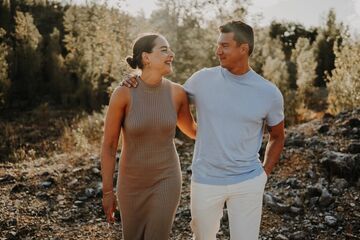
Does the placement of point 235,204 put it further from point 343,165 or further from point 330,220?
point 343,165

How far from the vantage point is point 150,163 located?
303 centimetres

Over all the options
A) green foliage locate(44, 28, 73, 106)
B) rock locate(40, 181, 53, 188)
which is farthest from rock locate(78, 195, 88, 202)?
green foliage locate(44, 28, 73, 106)

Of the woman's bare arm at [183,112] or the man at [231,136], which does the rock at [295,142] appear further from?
the man at [231,136]

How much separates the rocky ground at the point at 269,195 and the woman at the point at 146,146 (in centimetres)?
207

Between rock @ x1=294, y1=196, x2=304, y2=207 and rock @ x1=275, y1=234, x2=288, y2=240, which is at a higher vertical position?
rock @ x1=294, y1=196, x2=304, y2=207

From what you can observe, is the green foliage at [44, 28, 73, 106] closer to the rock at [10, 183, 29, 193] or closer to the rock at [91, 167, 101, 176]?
the rock at [91, 167, 101, 176]

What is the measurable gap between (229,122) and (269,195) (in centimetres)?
300

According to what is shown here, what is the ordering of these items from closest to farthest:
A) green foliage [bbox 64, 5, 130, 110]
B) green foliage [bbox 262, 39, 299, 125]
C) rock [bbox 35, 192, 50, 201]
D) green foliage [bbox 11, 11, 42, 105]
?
1. rock [bbox 35, 192, 50, 201]
2. green foliage [bbox 262, 39, 299, 125]
3. green foliage [bbox 64, 5, 130, 110]
4. green foliage [bbox 11, 11, 42, 105]

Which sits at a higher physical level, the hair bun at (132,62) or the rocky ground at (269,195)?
the hair bun at (132,62)

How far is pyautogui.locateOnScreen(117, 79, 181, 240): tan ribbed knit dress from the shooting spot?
3.01 m

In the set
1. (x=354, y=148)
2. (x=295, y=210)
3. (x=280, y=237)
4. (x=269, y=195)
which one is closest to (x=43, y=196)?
(x=269, y=195)

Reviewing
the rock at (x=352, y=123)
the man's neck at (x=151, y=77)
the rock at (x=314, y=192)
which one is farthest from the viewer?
the rock at (x=352, y=123)

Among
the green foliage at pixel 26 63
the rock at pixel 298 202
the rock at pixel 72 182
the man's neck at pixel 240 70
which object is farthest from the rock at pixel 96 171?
the green foliage at pixel 26 63

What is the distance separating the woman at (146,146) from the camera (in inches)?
118
